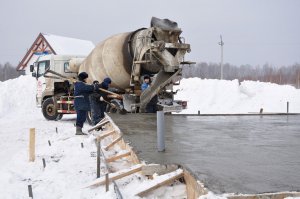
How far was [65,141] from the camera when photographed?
936 centimetres

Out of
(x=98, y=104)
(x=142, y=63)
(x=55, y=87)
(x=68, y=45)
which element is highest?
(x=68, y=45)

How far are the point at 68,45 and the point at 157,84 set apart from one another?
1109 inches

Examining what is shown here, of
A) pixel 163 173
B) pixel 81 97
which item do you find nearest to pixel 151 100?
pixel 81 97

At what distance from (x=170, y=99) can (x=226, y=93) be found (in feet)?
38.4

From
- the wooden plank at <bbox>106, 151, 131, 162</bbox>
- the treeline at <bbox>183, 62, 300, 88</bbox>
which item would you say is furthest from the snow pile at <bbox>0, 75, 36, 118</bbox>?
the treeline at <bbox>183, 62, 300, 88</bbox>

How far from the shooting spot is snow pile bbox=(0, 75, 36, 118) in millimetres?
22375

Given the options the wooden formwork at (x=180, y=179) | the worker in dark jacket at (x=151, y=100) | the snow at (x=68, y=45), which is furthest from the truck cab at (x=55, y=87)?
the snow at (x=68, y=45)

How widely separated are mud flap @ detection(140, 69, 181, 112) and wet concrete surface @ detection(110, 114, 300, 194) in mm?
3333

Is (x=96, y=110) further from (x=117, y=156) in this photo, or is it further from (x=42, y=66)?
(x=42, y=66)

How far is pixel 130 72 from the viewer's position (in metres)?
12.4

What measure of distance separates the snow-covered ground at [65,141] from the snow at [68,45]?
1058cm

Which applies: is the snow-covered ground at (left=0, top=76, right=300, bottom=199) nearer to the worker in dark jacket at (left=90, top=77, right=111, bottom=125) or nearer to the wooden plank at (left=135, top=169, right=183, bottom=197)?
the wooden plank at (left=135, top=169, right=183, bottom=197)

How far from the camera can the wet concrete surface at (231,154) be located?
3.54 m

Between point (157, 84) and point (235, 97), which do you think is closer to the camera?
point (157, 84)
